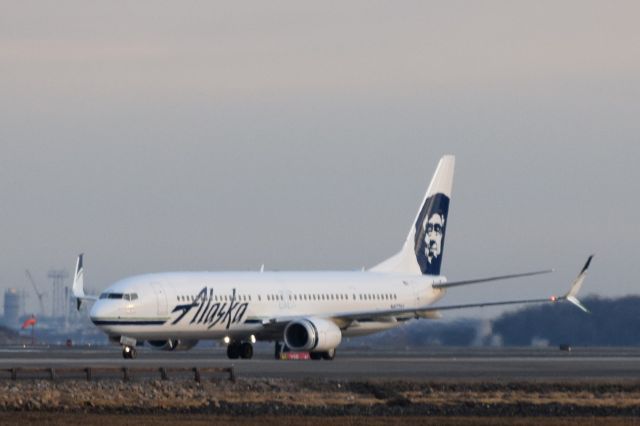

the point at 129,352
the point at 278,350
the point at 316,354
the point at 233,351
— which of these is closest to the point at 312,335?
the point at 316,354

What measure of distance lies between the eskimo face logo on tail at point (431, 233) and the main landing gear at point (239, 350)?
10970 millimetres

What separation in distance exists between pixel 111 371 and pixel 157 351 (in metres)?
24.2

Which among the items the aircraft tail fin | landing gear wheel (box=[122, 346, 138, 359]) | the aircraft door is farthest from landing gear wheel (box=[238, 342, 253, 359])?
the aircraft tail fin

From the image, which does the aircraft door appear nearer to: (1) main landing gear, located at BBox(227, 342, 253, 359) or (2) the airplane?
(2) the airplane

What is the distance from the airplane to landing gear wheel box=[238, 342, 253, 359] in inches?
1.6

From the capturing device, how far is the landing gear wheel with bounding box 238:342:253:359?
221 feet

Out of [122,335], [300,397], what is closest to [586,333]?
[122,335]

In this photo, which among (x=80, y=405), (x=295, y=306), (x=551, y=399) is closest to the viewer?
(x=80, y=405)

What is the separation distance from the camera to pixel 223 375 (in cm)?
4766

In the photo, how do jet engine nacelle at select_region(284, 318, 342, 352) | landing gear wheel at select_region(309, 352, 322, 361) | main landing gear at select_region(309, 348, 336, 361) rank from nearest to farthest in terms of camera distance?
jet engine nacelle at select_region(284, 318, 342, 352) < main landing gear at select_region(309, 348, 336, 361) < landing gear wheel at select_region(309, 352, 322, 361)

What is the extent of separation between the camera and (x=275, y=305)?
67.4 meters

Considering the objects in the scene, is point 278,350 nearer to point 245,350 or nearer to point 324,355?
point 245,350

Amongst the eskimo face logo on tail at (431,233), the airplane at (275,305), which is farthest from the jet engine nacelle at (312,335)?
the eskimo face logo on tail at (431,233)

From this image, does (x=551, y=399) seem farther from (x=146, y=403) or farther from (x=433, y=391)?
(x=146, y=403)
